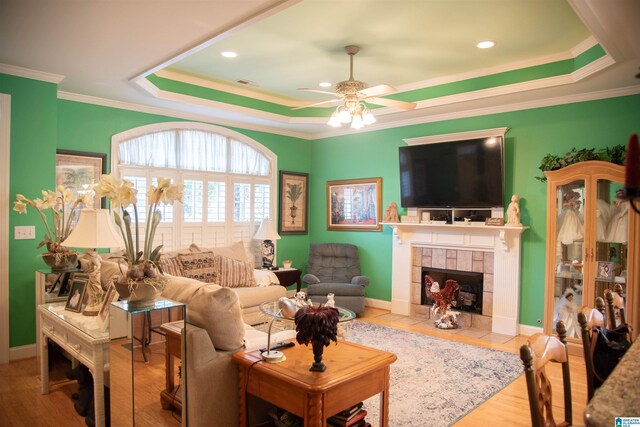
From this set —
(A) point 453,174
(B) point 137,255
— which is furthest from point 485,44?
(B) point 137,255

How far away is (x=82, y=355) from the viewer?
110 inches

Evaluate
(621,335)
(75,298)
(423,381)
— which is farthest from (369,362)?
(75,298)

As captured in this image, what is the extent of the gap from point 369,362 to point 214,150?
459cm

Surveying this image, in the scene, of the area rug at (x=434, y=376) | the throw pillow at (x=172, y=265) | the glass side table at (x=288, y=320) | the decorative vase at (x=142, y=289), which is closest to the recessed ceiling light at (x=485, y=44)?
the glass side table at (x=288, y=320)

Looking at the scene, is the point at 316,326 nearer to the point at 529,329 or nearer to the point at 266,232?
the point at 529,329

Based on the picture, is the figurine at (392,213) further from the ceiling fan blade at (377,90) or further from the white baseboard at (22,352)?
the white baseboard at (22,352)

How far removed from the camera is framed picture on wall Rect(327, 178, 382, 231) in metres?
6.59

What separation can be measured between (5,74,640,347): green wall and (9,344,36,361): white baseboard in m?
0.04

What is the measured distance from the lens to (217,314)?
246cm

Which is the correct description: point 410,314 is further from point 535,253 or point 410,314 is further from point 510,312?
point 535,253

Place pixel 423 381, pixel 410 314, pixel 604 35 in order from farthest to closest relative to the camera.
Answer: pixel 410 314 < pixel 423 381 < pixel 604 35

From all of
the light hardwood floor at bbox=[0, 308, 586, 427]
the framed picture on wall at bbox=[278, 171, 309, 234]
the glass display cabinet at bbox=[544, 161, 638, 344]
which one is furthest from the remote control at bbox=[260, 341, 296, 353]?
the framed picture on wall at bbox=[278, 171, 309, 234]

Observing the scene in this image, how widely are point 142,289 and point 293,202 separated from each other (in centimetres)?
481

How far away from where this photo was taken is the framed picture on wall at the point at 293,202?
23.1 ft
